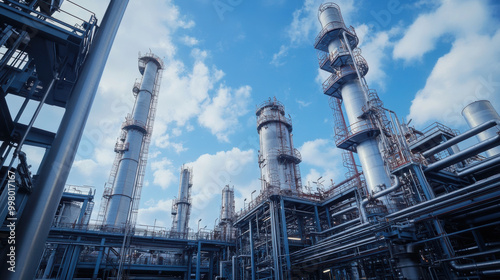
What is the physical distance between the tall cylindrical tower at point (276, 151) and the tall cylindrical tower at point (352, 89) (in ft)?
16.7

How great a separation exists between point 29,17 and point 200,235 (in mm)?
24338

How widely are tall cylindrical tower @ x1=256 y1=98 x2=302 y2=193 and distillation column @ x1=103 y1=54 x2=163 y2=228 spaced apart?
14304 millimetres

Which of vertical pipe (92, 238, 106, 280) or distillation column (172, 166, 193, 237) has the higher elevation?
distillation column (172, 166, 193, 237)

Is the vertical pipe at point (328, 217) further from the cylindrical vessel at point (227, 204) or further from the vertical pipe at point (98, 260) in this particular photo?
the cylindrical vessel at point (227, 204)

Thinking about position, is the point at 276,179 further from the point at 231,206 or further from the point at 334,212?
the point at 231,206

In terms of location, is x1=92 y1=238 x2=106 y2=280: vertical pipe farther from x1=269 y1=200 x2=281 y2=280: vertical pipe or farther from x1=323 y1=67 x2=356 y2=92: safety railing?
x1=323 y1=67 x2=356 y2=92: safety railing

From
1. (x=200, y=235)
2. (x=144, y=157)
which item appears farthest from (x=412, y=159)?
(x=144, y=157)

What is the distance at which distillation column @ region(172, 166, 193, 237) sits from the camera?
151ft

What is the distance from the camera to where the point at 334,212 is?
2467 cm

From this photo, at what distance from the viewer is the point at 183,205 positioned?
47.8 metres

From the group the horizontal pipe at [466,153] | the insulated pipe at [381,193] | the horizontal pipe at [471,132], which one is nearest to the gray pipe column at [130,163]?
the insulated pipe at [381,193]

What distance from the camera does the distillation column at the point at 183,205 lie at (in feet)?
151

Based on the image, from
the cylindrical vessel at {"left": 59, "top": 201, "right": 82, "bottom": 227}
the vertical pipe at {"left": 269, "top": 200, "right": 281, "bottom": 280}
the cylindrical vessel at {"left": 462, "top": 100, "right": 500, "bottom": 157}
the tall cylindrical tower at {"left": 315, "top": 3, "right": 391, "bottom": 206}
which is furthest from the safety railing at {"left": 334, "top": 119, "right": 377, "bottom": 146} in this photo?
the cylindrical vessel at {"left": 59, "top": 201, "right": 82, "bottom": 227}

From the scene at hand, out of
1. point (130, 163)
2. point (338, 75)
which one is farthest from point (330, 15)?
point (130, 163)
